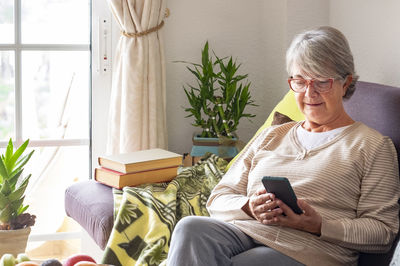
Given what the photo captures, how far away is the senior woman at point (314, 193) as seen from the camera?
67.6 inches

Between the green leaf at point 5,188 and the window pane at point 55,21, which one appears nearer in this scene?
the green leaf at point 5,188

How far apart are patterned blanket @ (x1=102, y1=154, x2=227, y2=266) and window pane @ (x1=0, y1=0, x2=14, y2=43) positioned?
126 cm

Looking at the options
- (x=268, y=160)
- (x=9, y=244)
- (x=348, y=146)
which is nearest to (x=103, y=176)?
(x=9, y=244)

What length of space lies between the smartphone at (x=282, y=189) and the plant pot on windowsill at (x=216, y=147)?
1283 mm

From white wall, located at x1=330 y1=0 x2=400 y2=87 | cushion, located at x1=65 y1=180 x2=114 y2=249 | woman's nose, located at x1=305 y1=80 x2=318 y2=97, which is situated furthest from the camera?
white wall, located at x1=330 y1=0 x2=400 y2=87

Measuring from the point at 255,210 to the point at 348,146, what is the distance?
0.35m

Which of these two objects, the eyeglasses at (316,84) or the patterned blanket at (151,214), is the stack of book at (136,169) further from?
the eyeglasses at (316,84)

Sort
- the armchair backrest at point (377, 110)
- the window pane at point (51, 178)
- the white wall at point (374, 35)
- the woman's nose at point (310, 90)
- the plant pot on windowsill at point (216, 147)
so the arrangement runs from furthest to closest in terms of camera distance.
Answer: the window pane at point (51, 178)
the plant pot on windowsill at point (216, 147)
the white wall at point (374, 35)
the woman's nose at point (310, 90)
the armchair backrest at point (377, 110)

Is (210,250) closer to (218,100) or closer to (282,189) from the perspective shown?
(282,189)

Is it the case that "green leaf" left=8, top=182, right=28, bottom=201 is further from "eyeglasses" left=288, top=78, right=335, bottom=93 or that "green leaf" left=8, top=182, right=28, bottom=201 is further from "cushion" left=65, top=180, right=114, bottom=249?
"eyeglasses" left=288, top=78, right=335, bottom=93

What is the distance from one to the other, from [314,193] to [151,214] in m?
0.63

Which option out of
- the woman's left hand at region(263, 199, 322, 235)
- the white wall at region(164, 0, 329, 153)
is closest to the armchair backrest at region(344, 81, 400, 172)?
the woman's left hand at region(263, 199, 322, 235)

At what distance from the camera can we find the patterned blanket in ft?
6.77

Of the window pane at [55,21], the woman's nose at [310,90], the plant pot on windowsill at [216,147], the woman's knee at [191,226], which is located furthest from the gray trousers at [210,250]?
the window pane at [55,21]
